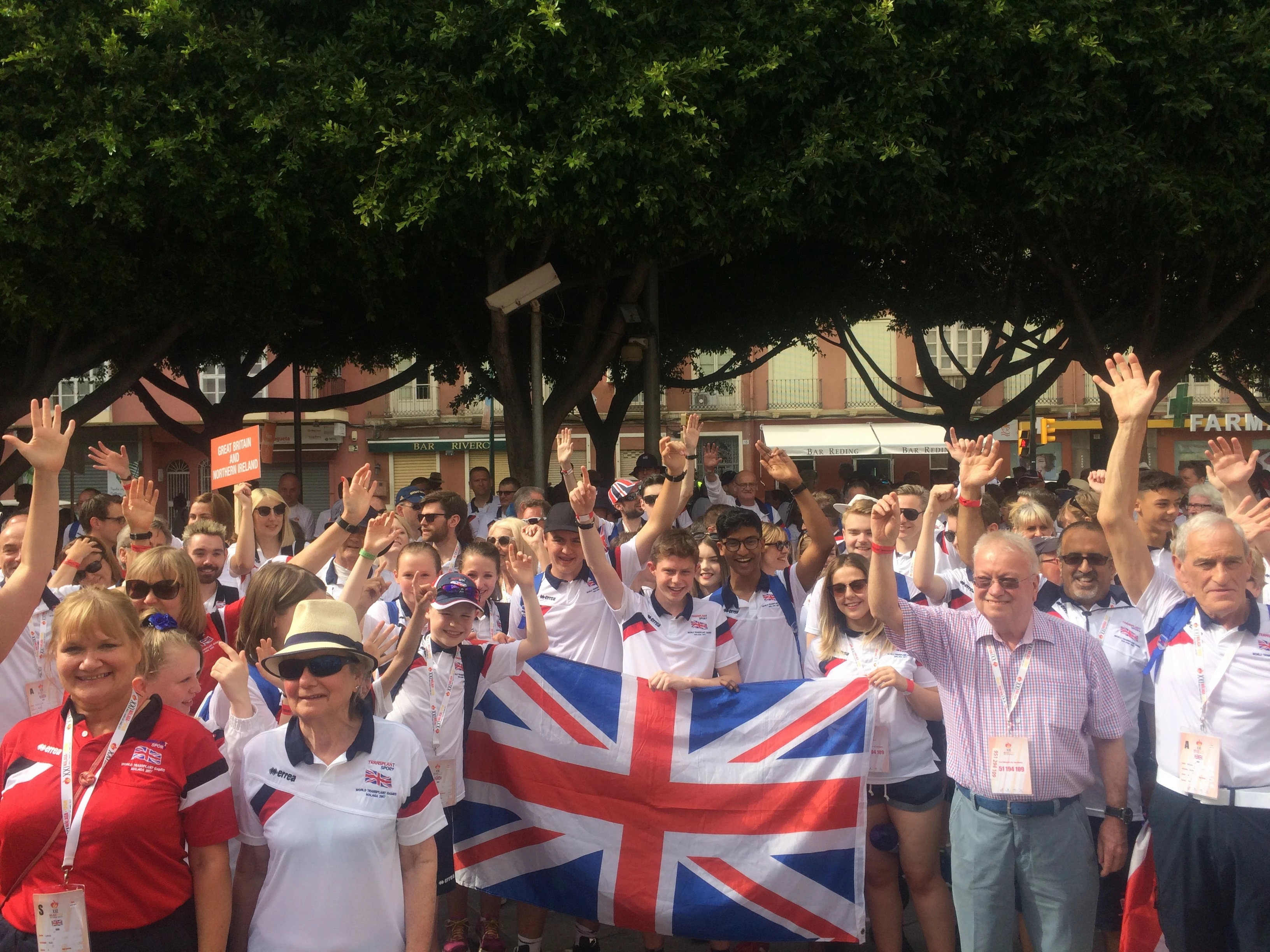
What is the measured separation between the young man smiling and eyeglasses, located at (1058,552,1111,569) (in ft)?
4.16

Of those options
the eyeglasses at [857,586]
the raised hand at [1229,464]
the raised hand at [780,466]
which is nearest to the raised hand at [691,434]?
the raised hand at [780,466]

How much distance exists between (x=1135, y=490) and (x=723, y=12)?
26.3 feet

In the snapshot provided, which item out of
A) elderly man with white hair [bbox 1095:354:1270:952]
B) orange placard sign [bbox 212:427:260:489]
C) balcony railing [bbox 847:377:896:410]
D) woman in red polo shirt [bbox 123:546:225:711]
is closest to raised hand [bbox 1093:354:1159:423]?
elderly man with white hair [bbox 1095:354:1270:952]

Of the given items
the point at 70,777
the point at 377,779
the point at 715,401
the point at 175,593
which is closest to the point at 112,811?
the point at 70,777

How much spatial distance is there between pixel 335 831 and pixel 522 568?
161 cm

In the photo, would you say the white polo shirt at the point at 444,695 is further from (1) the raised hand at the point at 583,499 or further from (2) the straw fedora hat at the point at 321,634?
(2) the straw fedora hat at the point at 321,634

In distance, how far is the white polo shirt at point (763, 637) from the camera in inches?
201

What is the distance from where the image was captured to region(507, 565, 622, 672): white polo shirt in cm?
526

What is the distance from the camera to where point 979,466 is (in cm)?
441

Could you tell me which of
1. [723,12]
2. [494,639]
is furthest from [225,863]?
[723,12]

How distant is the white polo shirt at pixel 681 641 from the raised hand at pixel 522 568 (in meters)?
0.69

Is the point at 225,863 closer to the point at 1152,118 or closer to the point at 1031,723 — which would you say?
the point at 1031,723

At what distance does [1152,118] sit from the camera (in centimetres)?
1104

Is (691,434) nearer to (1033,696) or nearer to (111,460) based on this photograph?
(1033,696)
